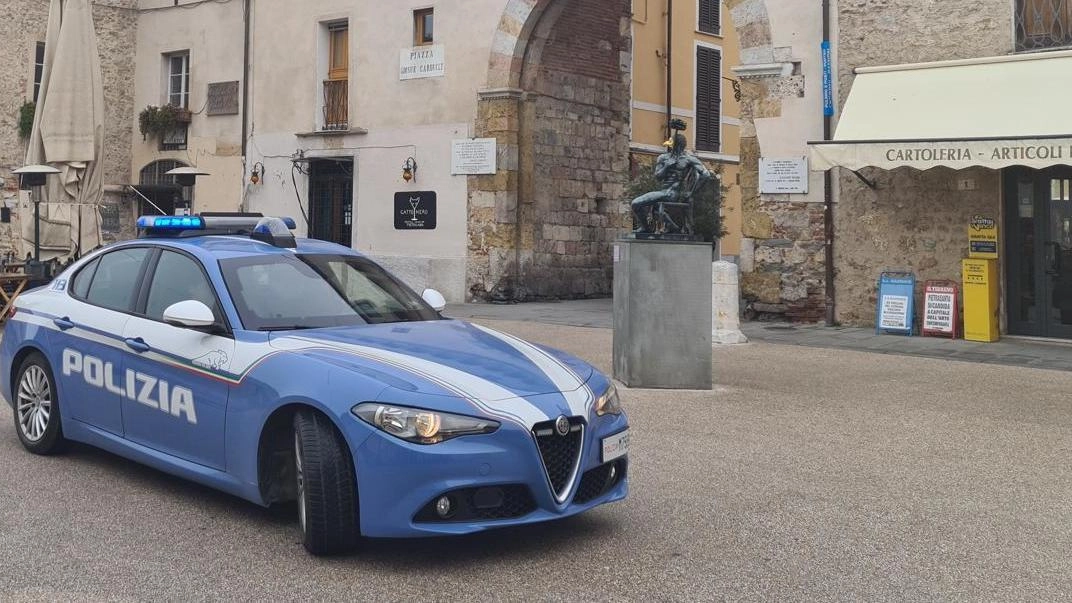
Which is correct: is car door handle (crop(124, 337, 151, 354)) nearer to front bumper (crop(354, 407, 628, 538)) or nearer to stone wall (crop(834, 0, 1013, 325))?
front bumper (crop(354, 407, 628, 538))

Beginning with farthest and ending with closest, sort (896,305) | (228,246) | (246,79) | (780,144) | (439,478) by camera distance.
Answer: (246,79) → (780,144) → (896,305) → (228,246) → (439,478)

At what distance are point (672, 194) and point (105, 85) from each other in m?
18.4

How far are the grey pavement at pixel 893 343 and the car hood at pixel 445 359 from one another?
8.14 m

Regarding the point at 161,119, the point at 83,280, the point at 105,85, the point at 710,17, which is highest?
the point at 710,17

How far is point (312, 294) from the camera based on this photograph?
205 inches

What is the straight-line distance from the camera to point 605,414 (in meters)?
4.55

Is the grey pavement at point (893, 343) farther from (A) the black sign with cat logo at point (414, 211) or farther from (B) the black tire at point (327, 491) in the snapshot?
(B) the black tire at point (327, 491)

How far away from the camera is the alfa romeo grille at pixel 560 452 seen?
13.6 ft

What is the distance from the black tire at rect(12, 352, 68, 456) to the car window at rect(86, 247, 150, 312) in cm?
55

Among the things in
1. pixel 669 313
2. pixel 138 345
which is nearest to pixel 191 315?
pixel 138 345

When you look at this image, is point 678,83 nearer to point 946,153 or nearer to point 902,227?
point 902,227

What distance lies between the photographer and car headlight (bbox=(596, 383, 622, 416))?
453 cm

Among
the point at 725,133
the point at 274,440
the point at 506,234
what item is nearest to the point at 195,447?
the point at 274,440

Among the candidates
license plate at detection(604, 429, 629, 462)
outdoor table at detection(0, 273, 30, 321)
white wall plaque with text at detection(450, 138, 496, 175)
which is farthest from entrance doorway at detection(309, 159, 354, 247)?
license plate at detection(604, 429, 629, 462)
